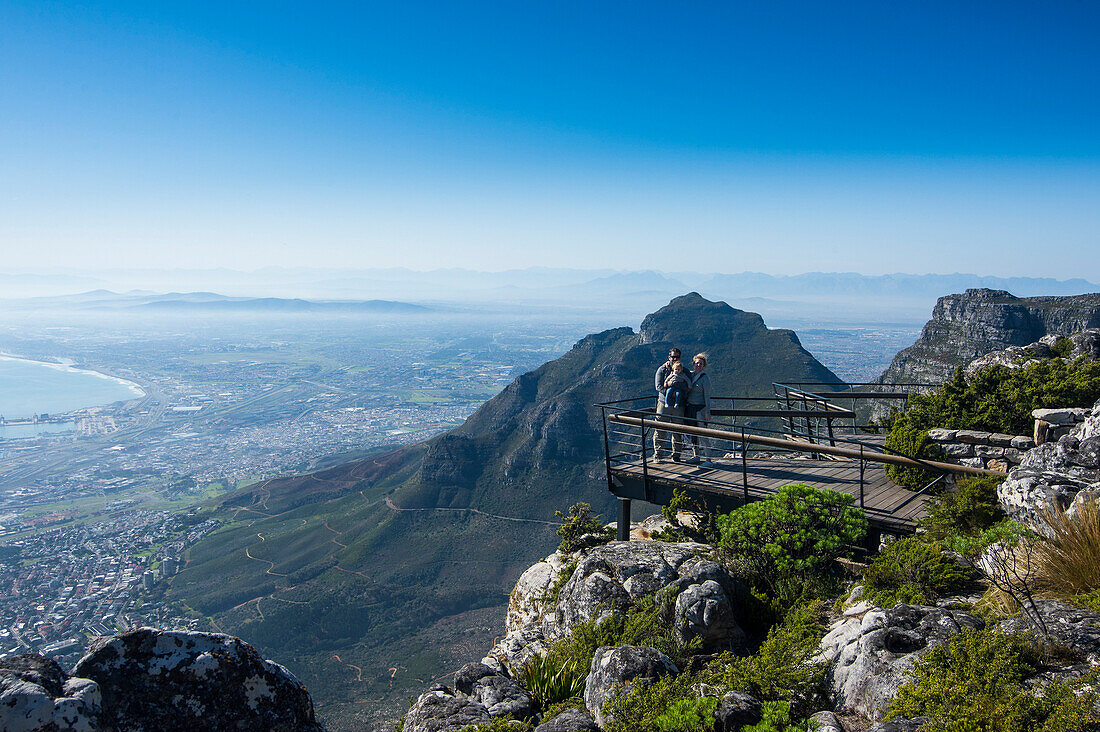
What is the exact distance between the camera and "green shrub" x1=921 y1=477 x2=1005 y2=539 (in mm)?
6688

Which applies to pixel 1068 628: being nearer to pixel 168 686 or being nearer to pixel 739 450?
pixel 168 686

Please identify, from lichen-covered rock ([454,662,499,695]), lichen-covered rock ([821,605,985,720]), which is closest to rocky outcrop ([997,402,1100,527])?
lichen-covered rock ([821,605,985,720])

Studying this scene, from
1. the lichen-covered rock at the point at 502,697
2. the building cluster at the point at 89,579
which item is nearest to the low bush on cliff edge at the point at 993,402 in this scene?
the lichen-covered rock at the point at 502,697

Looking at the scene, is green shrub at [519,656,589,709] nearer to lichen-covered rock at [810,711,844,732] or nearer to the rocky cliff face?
lichen-covered rock at [810,711,844,732]

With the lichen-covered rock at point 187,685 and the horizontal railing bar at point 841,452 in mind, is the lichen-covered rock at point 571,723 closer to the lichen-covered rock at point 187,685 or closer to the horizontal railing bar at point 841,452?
the lichen-covered rock at point 187,685

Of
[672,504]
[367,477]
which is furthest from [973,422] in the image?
[367,477]

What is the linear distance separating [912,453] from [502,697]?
24.9 feet

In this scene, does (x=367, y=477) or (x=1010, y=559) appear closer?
(x=1010, y=559)

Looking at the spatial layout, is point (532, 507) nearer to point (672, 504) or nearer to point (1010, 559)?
point (672, 504)

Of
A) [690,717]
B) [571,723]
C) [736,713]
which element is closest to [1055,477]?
[736,713]

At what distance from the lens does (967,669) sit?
387 centimetres

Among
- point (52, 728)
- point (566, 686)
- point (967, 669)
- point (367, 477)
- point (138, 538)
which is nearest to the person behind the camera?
point (52, 728)

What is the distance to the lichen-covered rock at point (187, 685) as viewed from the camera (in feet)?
12.0

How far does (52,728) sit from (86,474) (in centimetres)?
16244
